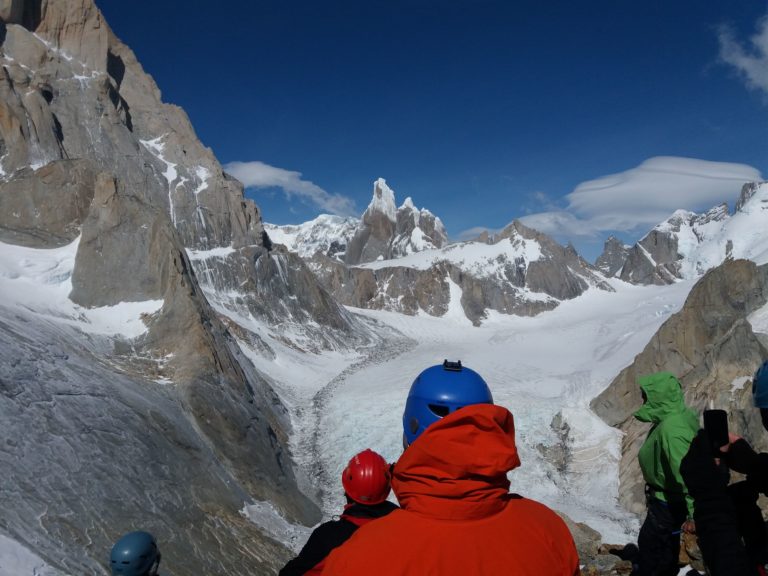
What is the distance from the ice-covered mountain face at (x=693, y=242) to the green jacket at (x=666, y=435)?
124 meters

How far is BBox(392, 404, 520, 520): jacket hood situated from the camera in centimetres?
213

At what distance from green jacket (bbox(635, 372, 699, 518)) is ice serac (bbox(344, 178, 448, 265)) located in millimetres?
132818

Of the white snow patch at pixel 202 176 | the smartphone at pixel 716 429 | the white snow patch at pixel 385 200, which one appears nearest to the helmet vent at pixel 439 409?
the smartphone at pixel 716 429

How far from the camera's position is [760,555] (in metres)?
4.36

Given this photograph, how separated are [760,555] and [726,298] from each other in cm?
2537

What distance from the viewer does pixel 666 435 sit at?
5.13 metres

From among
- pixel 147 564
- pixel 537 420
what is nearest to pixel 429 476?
pixel 147 564

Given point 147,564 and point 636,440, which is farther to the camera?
point 636,440

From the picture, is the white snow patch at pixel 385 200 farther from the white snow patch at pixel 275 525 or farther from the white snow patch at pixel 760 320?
the white snow patch at pixel 275 525

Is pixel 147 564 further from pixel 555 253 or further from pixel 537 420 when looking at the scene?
pixel 555 253

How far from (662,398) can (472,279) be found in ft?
335

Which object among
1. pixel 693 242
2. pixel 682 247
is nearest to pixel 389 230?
pixel 682 247

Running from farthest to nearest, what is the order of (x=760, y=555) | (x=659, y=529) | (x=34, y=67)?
(x=34, y=67)
(x=659, y=529)
(x=760, y=555)

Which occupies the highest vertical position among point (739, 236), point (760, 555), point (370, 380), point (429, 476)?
point (739, 236)
